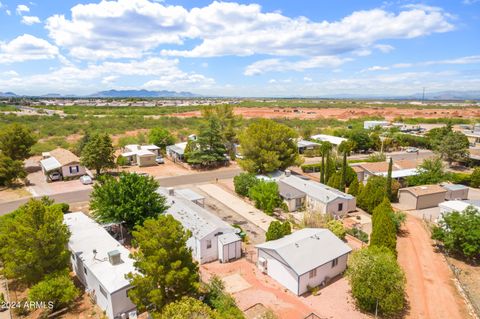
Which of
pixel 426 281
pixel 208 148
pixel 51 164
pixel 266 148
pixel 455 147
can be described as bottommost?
pixel 426 281

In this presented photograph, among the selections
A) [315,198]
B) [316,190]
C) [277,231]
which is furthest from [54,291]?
[316,190]

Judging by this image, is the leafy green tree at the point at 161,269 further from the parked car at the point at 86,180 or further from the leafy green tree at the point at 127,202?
the parked car at the point at 86,180

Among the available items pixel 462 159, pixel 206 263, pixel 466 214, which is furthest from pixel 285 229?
pixel 462 159

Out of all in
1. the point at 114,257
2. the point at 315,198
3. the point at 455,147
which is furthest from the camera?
the point at 455,147

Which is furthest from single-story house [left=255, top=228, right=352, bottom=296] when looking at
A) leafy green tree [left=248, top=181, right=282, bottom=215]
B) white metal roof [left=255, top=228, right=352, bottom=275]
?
leafy green tree [left=248, top=181, right=282, bottom=215]

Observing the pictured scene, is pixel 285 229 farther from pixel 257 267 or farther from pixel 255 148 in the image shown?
pixel 255 148

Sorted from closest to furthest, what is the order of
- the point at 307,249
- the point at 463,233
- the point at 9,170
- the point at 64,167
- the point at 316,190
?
the point at 307,249 < the point at 463,233 < the point at 316,190 < the point at 9,170 < the point at 64,167

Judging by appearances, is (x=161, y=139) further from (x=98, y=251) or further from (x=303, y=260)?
(x=303, y=260)

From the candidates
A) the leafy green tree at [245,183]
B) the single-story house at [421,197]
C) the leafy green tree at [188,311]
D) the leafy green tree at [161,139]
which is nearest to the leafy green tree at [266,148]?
the leafy green tree at [245,183]
